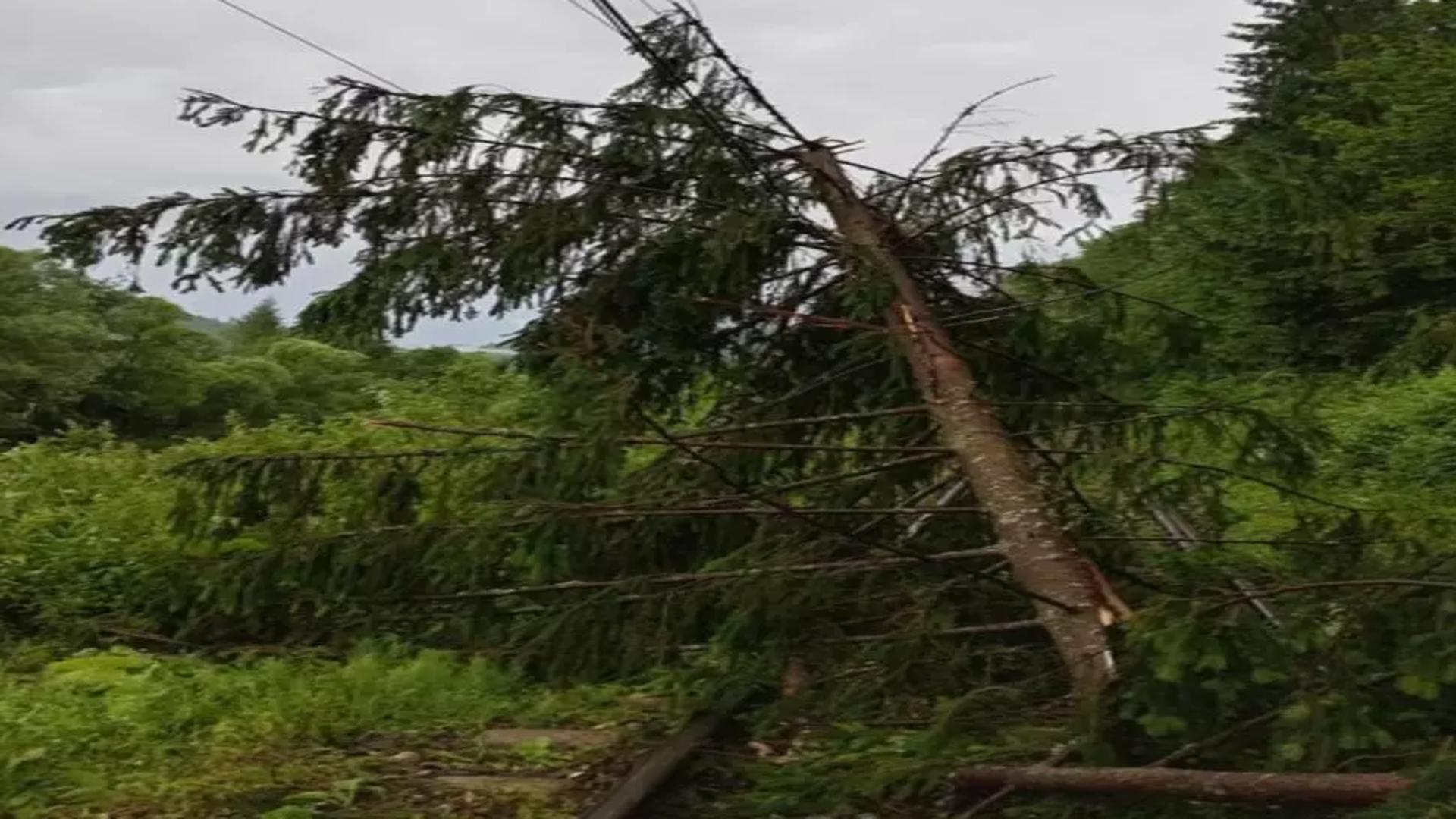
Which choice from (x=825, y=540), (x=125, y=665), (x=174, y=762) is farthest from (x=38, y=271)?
(x=825, y=540)

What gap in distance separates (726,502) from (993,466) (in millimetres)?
728

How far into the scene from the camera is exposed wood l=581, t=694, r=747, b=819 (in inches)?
130

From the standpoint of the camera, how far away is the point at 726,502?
353 centimetres

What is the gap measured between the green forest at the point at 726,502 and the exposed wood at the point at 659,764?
0.5 inches

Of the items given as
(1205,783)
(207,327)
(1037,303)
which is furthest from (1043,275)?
(207,327)

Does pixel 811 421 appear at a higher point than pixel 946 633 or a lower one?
higher

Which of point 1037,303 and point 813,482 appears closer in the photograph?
point 813,482

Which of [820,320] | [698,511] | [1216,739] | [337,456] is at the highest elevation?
[820,320]

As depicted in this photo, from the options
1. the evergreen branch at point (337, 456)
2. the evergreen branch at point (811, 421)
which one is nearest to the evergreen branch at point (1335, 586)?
the evergreen branch at point (811, 421)

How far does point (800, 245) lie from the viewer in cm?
402

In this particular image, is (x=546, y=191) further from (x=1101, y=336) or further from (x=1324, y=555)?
(x=1324, y=555)

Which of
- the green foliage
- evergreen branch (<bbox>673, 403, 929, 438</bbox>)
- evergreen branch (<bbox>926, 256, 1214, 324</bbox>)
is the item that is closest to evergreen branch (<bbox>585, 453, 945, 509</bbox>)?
evergreen branch (<bbox>673, 403, 929, 438</bbox>)

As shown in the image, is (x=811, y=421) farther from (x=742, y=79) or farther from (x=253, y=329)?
(x=253, y=329)

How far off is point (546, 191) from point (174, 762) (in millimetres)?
2027
